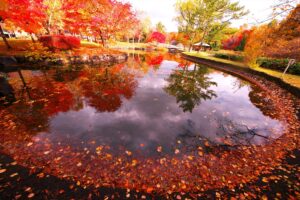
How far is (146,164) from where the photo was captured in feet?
14.1

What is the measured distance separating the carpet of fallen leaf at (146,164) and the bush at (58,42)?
16951 mm

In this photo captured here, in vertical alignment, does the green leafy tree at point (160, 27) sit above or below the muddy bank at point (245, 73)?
above

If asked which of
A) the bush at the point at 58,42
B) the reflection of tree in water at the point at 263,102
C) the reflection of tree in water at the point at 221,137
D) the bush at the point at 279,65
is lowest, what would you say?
the reflection of tree in water at the point at 263,102

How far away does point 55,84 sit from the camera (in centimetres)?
1062

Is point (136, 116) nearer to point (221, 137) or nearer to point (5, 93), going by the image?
point (221, 137)

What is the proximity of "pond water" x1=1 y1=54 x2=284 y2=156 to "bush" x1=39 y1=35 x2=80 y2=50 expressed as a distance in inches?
349

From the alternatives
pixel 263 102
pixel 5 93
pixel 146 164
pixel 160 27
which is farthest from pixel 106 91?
pixel 160 27

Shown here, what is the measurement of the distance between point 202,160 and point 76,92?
8.71m

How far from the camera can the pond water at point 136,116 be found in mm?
5324

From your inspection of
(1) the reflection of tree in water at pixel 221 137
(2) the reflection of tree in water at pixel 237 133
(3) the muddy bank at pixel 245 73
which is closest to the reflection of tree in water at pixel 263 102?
(3) the muddy bank at pixel 245 73

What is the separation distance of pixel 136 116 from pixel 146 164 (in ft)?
10.0

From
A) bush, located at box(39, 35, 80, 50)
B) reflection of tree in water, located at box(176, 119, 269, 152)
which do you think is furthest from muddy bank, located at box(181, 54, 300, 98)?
bush, located at box(39, 35, 80, 50)

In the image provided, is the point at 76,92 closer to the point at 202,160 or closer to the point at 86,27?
the point at 202,160

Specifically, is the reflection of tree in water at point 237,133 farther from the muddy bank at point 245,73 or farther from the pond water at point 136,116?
the muddy bank at point 245,73
